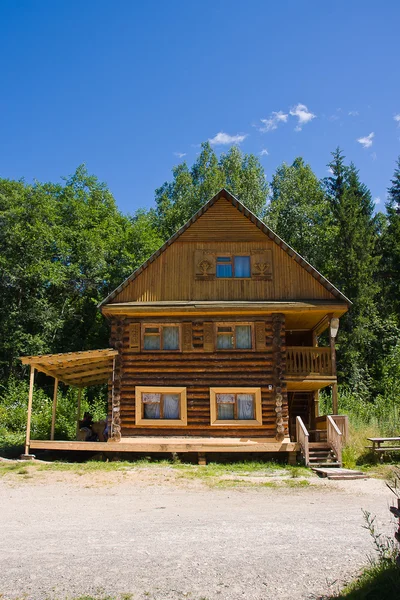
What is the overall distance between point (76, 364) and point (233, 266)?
7376mm

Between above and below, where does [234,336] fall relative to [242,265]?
below

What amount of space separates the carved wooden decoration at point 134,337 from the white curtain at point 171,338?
1028 millimetres

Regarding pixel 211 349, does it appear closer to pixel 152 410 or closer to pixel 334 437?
pixel 152 410

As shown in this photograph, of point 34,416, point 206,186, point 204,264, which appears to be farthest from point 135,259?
point 204,264

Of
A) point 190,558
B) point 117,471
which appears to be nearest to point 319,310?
point 117,471

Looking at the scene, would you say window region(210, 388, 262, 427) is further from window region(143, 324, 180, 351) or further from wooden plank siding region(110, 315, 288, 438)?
window region(143, 324, 180, 351)

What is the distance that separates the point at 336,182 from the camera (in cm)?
4212

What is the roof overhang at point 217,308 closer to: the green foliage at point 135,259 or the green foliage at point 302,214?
the green foliage at point 135,259

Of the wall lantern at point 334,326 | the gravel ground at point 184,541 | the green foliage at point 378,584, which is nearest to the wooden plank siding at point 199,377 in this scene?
the wall lantern at point 334,326

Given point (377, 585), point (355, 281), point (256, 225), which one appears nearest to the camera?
point (377, 585)

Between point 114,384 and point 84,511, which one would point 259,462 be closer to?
point 114,384

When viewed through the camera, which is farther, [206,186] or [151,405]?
[206,186]

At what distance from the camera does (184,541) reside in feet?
27.2

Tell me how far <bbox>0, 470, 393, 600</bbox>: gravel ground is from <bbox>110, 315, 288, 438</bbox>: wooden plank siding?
596cm
